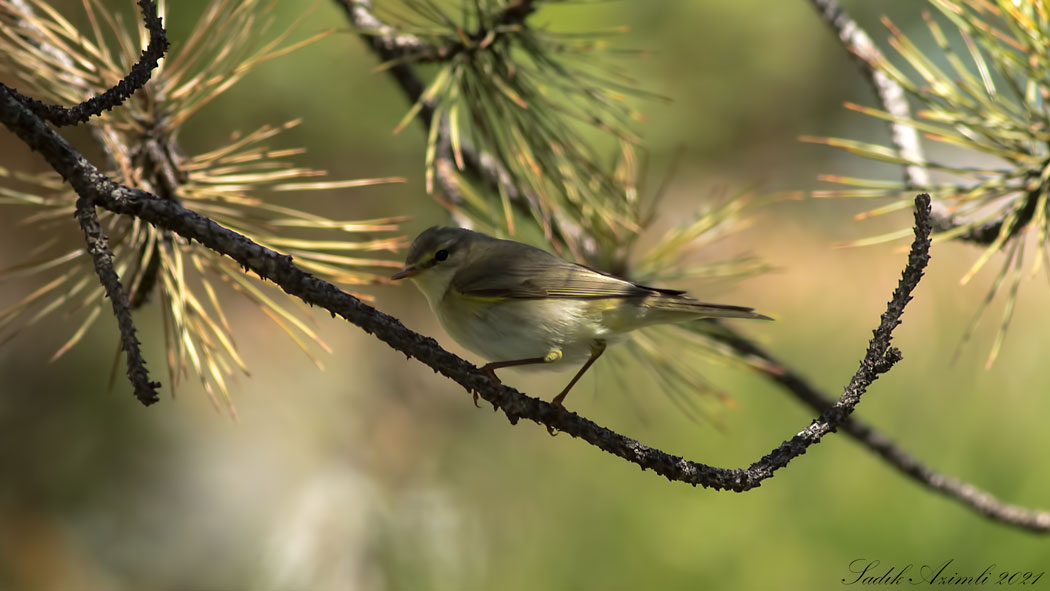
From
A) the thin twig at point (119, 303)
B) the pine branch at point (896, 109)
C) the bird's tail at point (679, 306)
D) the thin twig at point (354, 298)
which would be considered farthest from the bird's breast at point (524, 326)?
the thin twig at point (119, 303)

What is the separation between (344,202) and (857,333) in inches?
70.0

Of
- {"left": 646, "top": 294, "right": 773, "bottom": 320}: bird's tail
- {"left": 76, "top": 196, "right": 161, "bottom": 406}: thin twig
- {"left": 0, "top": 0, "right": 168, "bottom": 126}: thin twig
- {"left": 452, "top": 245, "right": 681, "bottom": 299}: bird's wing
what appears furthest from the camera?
{"left": 452, "top": 245, "right": 681, "bottom": 299}: bird's wing

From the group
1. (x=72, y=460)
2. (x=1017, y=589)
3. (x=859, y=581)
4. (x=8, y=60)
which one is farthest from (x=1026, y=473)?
(x=72, y=460)

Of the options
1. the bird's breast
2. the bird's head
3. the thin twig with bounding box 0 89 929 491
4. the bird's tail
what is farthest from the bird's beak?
the thin twig with bounding box 0 89 929 491

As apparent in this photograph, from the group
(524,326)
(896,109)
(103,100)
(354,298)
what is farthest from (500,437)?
(103,100)

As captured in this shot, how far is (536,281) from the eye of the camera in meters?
1.67

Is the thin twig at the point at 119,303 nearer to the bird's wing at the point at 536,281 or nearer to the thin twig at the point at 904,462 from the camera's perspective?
the bird's wing at the point at 536,281

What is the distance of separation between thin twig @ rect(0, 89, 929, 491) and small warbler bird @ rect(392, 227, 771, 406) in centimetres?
45

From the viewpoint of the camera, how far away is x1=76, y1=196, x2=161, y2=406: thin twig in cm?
83

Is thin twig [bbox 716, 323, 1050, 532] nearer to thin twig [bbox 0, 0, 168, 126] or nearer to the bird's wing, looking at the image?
the bird's wing

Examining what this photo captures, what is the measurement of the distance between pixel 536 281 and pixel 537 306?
63 mm

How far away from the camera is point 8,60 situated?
1.51 metres

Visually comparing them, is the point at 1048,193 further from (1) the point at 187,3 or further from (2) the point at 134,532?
(2) the point at 134,532

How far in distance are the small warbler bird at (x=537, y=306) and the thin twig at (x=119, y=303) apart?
0.73 meters
